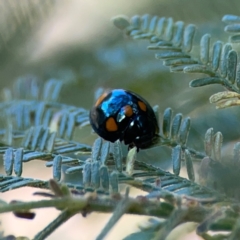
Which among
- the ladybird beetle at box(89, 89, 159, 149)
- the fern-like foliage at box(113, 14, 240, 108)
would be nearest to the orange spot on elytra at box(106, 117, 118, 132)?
the ladybird beetle at box(89, 89, 159, 149)

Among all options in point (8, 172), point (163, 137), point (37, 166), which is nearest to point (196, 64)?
point (163, 137)

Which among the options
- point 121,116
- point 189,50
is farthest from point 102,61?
point 189,50

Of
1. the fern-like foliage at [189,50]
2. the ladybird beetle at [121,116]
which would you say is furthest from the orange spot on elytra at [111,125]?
the fern-like foliage at [189,50]

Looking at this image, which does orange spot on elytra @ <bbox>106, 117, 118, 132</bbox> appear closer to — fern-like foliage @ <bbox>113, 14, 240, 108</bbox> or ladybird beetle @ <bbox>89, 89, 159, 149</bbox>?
ladybird beetle @ <bbox>89, 89, 159, 149</bbox>

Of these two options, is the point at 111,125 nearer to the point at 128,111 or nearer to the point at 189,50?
the point at 128,111

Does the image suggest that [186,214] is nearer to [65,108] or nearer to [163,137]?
[163,137]

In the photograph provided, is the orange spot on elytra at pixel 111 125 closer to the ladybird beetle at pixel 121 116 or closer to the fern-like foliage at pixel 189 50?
the ladybird beetle at pixel 121 116
